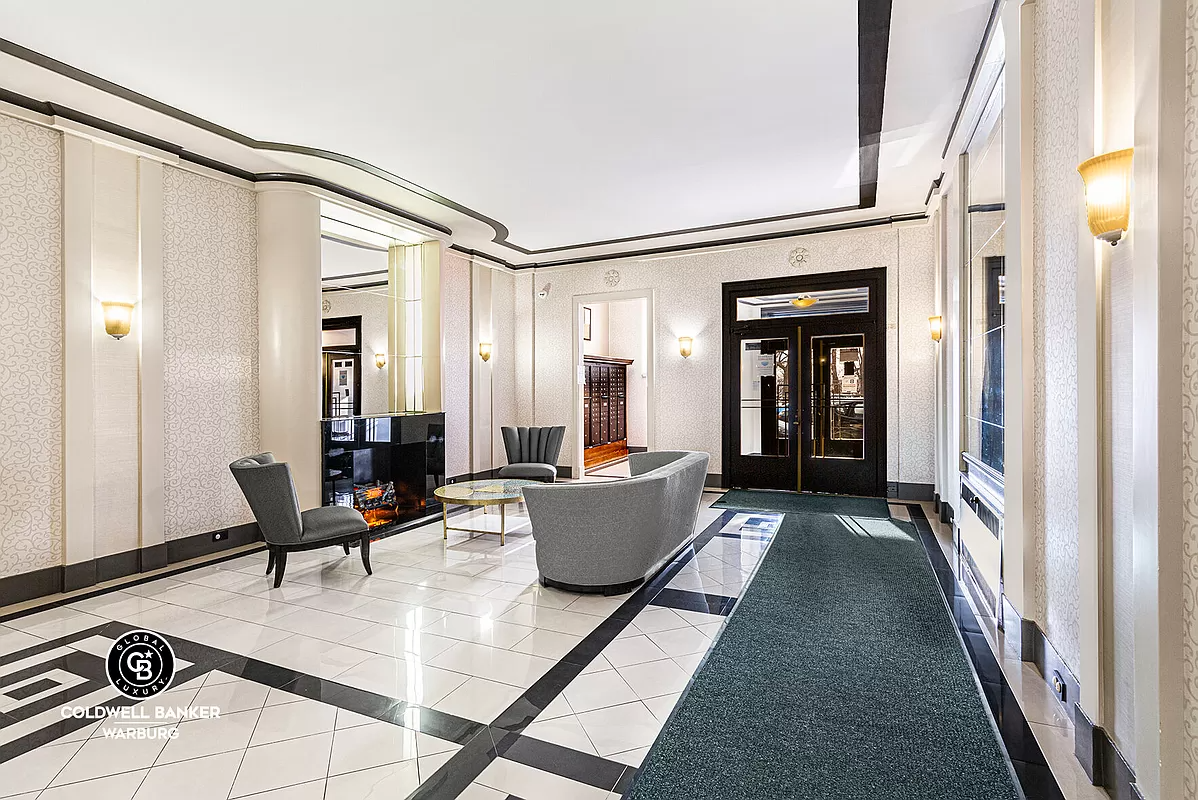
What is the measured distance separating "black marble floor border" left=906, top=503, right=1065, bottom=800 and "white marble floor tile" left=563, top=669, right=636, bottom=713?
1486mm

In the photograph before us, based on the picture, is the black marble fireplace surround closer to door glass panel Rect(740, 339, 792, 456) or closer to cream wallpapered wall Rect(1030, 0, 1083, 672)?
door glass panel Rect(740, 339, 792, 456)

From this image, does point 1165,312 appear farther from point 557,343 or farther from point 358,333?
point 557,343

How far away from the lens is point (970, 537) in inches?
178

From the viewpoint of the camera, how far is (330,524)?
4441 millimetres

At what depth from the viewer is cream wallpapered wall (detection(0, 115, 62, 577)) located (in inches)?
152

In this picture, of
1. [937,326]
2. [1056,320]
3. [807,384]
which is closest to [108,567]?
[1056,320]

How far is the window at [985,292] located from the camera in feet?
12.1

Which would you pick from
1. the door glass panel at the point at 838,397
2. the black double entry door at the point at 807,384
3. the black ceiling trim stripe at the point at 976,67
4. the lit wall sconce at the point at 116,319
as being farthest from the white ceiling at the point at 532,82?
the door glass panel at the point at 838,397

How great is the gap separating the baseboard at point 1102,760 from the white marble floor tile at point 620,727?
1510mm

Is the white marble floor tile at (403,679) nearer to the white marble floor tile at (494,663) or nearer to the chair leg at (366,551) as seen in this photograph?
the white marble floor tile at (494,663)

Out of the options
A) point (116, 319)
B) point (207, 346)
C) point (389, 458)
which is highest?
point (116, 319)

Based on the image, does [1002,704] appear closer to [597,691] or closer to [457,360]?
[597,691]

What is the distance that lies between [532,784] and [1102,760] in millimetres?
1963

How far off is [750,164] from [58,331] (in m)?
5.57
